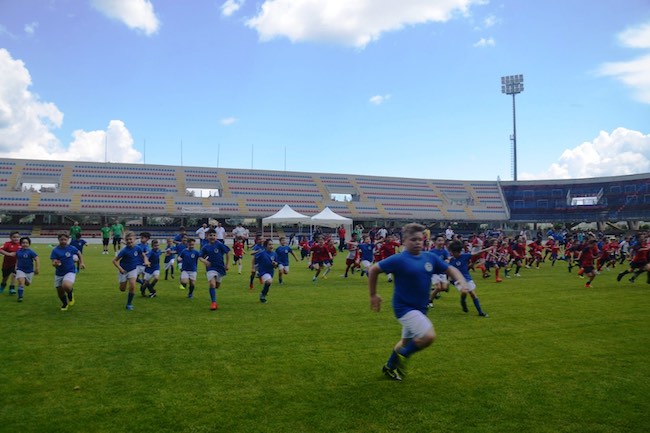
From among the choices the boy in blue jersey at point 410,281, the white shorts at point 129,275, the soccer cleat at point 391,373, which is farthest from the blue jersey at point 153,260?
the boy in blue jersey at point 410,281

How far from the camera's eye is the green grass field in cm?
505

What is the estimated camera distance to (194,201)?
50688mm

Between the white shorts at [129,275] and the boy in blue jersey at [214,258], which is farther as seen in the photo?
the boy in blue jersey at [214,258]

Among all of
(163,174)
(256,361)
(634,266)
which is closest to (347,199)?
(163,174)

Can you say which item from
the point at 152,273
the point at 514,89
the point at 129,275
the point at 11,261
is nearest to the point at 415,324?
the point at 129,275

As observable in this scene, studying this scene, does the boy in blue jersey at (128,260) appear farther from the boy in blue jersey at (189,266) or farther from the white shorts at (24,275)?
the white shorts at (24,275)

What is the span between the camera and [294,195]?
56.4 meters

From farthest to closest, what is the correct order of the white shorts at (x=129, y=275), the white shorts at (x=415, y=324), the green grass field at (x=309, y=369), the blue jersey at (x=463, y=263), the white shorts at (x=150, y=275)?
the white shorts at (x=150, y=275)
the blue jersey at (x=463, y=263)
the white shorts at (x=129, y=275)
the white shorts at (x=415, y=324)
the green grass field at (x=309, y=369)

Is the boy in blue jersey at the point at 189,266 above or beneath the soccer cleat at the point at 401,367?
above

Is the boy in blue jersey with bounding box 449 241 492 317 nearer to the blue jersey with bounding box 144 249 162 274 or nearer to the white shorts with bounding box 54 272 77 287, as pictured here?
the blue jersey with bounding box 144 249 162 274

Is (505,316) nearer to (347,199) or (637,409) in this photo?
(637,409)

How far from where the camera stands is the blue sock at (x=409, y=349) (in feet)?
19.7

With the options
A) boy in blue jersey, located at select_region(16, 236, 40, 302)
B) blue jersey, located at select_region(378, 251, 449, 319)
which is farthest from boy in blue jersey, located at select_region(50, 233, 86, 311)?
blue jersey, located at select_region(378, 251, 449, 319)

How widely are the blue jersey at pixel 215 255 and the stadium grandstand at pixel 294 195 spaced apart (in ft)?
123
